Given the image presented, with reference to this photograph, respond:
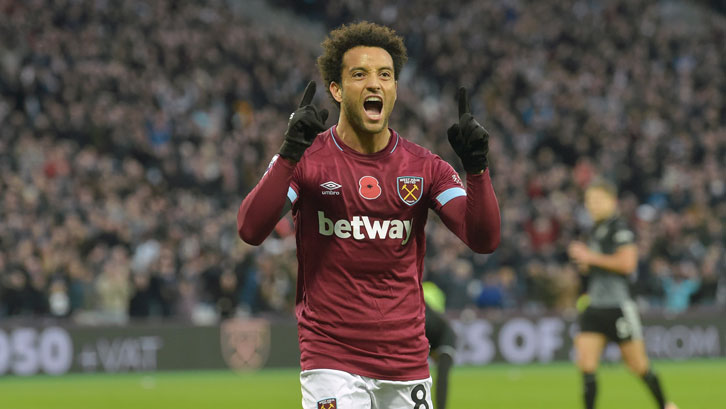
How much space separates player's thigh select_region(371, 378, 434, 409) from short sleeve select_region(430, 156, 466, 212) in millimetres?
785

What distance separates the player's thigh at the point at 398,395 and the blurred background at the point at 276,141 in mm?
13537

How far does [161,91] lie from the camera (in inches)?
878

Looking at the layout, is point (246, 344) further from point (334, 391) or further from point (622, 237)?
point (334, 391)

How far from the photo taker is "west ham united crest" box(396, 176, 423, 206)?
491cm

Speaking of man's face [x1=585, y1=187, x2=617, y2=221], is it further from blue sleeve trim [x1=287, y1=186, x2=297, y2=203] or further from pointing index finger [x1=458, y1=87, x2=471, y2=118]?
blue sleeve trim [x1=287, y1=186, x2=297, y2=203]

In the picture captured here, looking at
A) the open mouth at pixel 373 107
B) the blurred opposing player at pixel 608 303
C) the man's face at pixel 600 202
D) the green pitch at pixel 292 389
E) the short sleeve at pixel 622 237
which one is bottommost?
the green pitch at pixel 292 389

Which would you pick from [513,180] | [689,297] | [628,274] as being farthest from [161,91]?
[628,274]

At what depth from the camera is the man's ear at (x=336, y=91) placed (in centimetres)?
501

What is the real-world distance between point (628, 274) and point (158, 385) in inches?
334

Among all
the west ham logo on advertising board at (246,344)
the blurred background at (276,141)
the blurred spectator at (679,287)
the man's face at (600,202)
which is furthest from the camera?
the blurred spectator at (679,287)

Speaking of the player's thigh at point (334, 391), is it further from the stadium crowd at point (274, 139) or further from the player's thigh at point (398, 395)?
the stadium crowd at point (274, 139)

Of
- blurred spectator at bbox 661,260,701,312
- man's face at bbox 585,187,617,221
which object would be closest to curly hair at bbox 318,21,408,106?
man's face at bbox 585,187,617,221

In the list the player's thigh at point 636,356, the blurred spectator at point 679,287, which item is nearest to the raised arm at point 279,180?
the player's thigh at point 636,356

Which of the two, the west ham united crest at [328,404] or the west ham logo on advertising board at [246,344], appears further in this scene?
the west ham logo on advertising board at [246,344]
